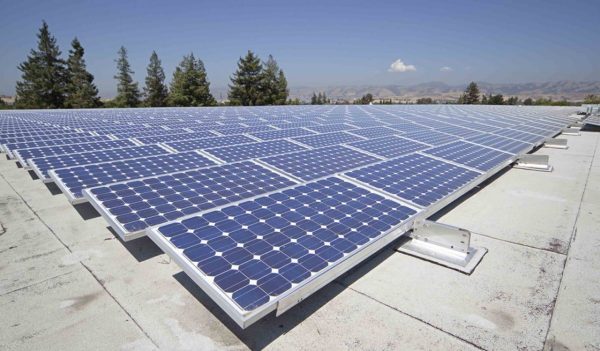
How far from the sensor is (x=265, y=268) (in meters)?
4.93

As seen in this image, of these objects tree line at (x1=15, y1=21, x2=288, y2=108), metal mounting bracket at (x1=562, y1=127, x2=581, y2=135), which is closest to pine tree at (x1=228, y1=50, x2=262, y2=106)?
tree line at (x1=15, y1=21, x2=288, y2=108)

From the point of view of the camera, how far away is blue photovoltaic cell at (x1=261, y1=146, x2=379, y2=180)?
9.83 meters

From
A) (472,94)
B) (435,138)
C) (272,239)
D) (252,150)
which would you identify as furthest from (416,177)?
(472,94)

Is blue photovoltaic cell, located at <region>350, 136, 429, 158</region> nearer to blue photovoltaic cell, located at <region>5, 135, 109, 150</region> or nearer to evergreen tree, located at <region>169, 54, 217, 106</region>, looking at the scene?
blue photovoltaic cell, located at <region>5, 135, 109, 150</region>

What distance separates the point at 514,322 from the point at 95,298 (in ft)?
24.2

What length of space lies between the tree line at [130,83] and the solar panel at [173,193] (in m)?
76.6

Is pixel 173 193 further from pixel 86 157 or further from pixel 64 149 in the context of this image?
pixel 64 149

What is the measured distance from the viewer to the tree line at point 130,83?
7394 cm

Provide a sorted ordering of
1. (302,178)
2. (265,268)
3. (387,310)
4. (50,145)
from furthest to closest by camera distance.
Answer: (50,145), (302,178), (387,310), (265,268)

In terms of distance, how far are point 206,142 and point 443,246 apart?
36.0 feet

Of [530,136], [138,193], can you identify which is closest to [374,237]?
[138,193]

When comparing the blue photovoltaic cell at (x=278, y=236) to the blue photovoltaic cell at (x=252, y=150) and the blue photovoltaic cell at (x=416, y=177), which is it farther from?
the blue photovoltaic cell at (x=252, y=150)

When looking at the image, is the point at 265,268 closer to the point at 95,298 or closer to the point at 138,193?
the point at 95,298

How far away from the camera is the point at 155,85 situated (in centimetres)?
8550
